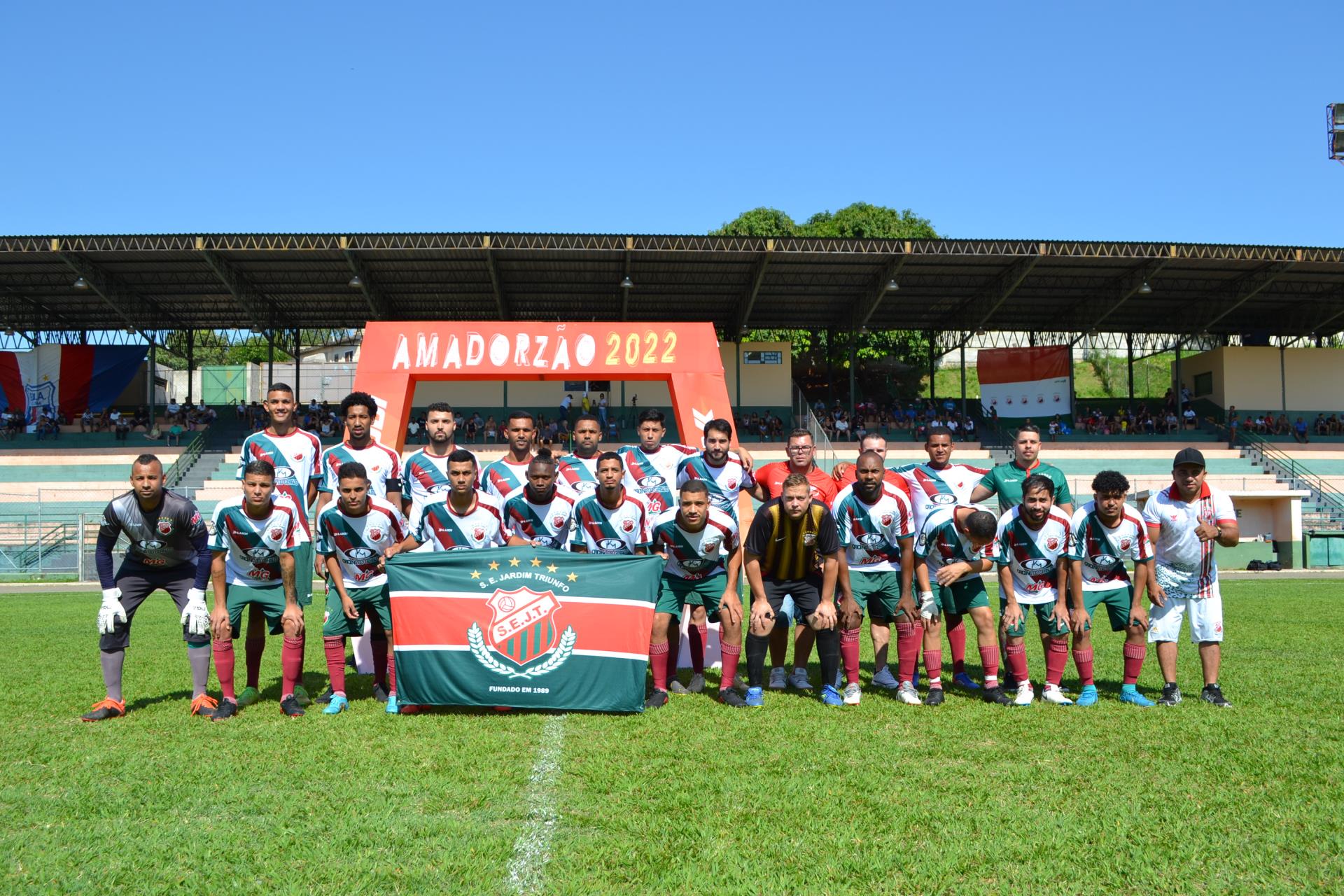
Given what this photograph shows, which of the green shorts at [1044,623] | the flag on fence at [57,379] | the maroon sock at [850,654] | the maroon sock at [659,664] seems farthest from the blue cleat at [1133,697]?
the flag on fence at [57,379]

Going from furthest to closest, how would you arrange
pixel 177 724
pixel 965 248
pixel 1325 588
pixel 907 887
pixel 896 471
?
pixel 965 248 → pixel 1325 588 → pixel 896 471 → pixel 177 724 → pixel 907 887

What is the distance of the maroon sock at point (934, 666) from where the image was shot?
716 centimetres

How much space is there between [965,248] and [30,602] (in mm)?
25302

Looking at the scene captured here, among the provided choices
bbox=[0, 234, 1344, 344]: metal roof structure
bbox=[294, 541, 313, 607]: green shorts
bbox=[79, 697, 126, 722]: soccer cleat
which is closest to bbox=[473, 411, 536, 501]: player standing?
bbox=[294, 541, 313, 607]: green shorts

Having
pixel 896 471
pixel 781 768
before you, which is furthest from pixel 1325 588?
pixel 781 768

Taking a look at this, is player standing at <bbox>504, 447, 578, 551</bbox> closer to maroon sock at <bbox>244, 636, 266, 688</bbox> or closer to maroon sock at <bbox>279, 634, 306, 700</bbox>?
maroon sock at <bbox>279, 634, 306, 700</bbox>

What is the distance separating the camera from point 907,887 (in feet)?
11.9

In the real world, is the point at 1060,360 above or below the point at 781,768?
above

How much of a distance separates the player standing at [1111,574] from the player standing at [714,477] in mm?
2538

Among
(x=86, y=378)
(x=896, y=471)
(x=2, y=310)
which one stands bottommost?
(x=896, y=471)

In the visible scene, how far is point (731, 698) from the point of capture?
22.8ft

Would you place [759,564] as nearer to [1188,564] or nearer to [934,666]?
[934,666]

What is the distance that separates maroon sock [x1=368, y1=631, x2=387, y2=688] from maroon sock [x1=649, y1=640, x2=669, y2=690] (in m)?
2.01

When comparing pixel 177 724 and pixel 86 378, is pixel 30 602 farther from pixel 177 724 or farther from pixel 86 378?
pixel 86 378
